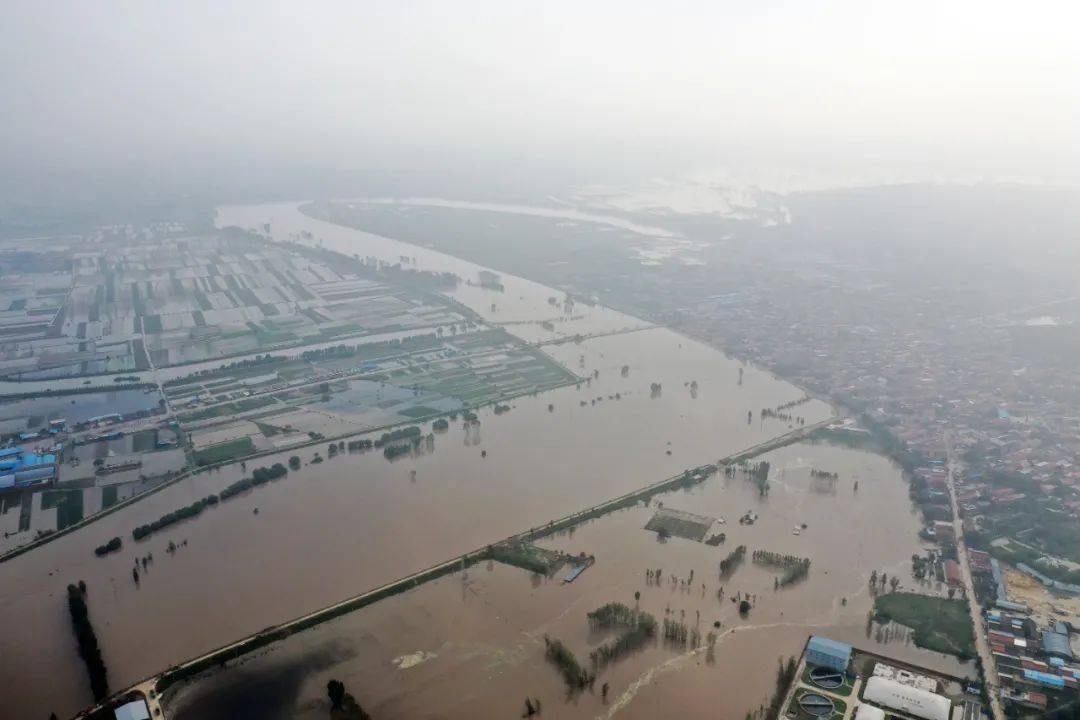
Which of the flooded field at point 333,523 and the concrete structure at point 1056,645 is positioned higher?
the concrete structure at point 1056,645

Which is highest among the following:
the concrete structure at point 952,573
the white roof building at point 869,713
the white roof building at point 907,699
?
the concrete structure at point 952,573

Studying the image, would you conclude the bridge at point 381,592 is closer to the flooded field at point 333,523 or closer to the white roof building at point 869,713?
the flooded field at point 333,523

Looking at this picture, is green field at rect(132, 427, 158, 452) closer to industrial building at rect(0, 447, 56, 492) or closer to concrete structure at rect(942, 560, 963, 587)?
industrial building at rect(0, 447, 56, 492)

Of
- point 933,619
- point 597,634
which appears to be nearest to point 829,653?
point 933,619

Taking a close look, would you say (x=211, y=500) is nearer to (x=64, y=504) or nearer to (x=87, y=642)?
(x=64, y=504)

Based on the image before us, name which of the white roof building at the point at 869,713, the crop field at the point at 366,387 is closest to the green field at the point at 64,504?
the crop field at the point at 366,387

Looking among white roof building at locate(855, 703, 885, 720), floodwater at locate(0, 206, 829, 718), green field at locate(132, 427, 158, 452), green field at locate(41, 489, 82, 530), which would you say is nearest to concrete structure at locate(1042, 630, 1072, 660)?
white roof building at locate(855, 703, 885, 720)
